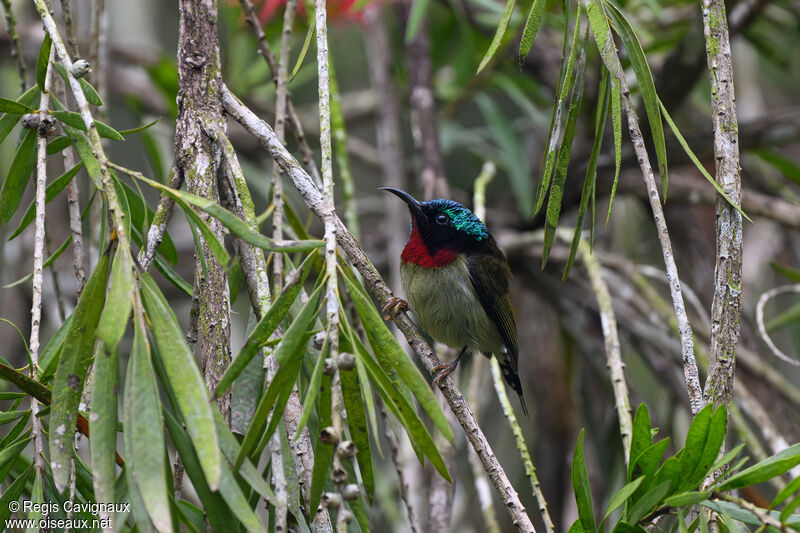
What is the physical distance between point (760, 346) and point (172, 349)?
3.56 m

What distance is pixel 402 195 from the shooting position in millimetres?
3170

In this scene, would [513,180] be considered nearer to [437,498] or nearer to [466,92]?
[466,92]

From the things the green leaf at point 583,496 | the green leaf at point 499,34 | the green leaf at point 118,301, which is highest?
the green leaf at point 499,34

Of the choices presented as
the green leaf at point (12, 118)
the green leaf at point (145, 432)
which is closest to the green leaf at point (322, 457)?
the green leaf at point (145, 432)

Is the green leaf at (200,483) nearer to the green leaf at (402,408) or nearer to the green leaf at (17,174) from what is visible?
the green leaf at (402,408)

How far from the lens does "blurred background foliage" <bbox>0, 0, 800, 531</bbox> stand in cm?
379

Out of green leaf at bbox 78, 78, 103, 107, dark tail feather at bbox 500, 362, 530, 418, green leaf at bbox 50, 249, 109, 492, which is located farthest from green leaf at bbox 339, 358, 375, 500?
dark tail feather at bbox 500, 362, 530, 418

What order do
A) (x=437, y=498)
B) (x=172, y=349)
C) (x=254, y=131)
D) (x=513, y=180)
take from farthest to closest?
(x=513, y=180) < (x=437, y=498) < (x=254, y=131) < (x=172, y=349)

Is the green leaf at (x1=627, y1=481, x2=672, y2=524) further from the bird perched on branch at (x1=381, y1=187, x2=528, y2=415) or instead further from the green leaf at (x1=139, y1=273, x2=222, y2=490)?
the bird perched on branch at (x1=381, y1=187, x2=528, y2=415)

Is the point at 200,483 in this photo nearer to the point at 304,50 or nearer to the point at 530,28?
the point at 304,50

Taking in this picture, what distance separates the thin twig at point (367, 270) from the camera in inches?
63.5

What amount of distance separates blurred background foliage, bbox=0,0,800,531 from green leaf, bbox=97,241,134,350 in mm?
2141

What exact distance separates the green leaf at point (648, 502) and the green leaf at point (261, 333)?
83 cm

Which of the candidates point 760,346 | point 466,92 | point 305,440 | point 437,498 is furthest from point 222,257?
point 466,92
